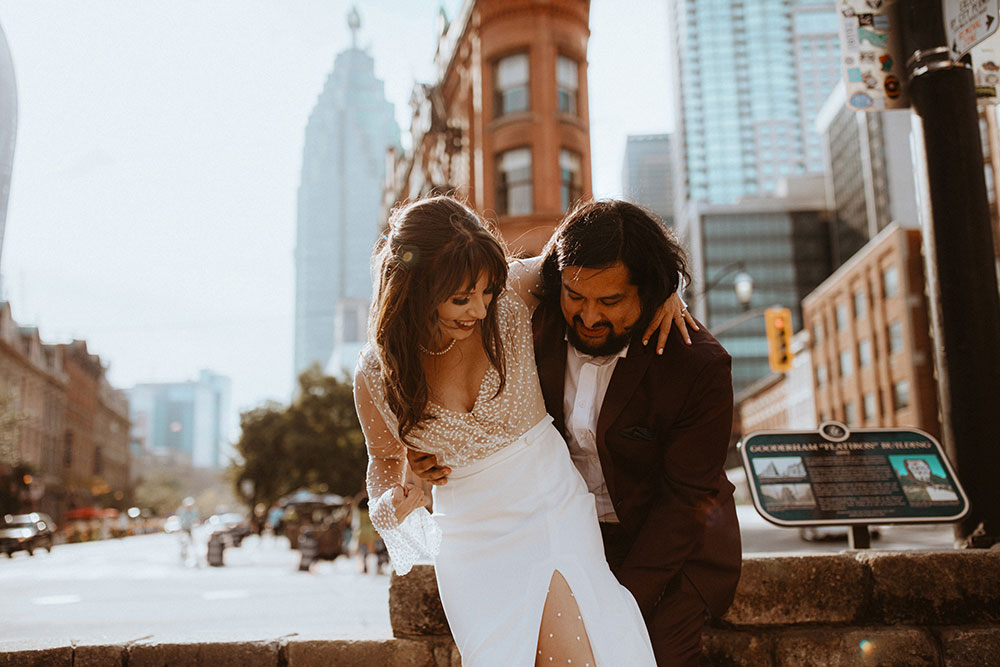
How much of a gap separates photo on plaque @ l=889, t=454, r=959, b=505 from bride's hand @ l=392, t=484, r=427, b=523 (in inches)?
97.7

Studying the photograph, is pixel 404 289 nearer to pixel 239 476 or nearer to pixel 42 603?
Answer: pixel 42 603

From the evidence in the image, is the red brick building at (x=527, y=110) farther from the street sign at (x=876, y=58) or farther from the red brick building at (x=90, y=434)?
the red brick building at (x=90, y=434)

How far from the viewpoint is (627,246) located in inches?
88.9

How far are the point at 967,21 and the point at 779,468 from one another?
243 cm

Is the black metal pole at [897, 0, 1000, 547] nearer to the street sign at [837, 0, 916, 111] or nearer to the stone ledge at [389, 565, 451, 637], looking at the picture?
the street sign at [837, 0, 916, 111]

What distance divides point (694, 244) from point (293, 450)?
229ft

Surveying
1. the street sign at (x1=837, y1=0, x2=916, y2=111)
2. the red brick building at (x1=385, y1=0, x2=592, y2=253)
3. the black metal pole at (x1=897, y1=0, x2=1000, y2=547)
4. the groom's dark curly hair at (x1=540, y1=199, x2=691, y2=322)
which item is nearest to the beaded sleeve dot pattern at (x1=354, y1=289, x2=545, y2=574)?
the groom's dark curly hair at (x1=540, y1=199, x2=691, y2=322)

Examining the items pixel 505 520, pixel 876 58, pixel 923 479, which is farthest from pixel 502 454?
pixel 876 58

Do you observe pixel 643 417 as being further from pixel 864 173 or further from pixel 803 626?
pixel 864 173

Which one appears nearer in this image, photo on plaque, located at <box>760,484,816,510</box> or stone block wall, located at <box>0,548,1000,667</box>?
stone block wall, located at <box>0,548,1000,667</box>

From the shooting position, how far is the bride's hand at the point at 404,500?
94.6 inches

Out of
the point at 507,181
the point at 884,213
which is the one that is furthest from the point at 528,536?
the point at 884,213

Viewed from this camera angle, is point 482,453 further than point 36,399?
No

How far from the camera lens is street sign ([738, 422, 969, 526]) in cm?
362
